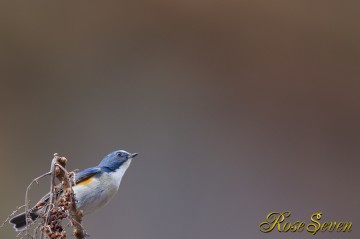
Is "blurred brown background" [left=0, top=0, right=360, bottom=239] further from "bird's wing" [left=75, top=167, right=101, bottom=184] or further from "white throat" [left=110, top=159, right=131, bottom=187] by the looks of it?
"bird's wing" [left=75, top=167, right=101, bottom=184]

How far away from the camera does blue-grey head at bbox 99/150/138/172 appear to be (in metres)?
3.37

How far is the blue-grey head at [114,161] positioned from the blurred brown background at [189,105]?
1.67 meters

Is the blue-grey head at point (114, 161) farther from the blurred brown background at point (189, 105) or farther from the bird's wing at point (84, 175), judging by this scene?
the blurred brown background at point (189, 105)

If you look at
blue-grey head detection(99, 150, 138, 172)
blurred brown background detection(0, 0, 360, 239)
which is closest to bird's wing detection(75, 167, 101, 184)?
blue-grey head detection(99, 150, 138, 172)

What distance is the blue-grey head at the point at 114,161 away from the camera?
337cm

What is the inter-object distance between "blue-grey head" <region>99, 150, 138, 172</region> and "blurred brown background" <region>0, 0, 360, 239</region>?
1.67m

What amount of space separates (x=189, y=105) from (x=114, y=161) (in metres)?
1.97

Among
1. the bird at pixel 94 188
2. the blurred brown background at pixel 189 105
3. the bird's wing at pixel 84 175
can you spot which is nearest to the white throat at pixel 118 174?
the bird at pixel 94 188

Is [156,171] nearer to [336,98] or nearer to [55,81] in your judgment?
[55,81]

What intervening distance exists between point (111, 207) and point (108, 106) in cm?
92

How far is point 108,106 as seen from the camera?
5359mm

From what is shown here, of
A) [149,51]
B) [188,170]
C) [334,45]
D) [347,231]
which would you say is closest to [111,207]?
[188,170]

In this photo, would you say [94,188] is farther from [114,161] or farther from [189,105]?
[189,105]

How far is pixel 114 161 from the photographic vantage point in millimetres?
3443
